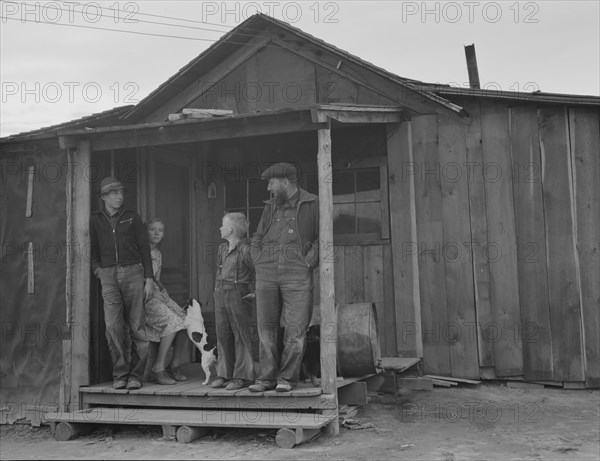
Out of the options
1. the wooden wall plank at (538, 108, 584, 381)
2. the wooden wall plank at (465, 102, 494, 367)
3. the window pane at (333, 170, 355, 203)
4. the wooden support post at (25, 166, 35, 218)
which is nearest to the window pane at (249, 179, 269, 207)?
the window pane at (333, 170, 355, 203)

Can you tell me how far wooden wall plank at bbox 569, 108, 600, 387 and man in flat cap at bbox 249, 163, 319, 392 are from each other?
10.9ft

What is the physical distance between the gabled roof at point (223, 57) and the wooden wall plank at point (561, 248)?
5.96 ft

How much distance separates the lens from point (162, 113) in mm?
10555

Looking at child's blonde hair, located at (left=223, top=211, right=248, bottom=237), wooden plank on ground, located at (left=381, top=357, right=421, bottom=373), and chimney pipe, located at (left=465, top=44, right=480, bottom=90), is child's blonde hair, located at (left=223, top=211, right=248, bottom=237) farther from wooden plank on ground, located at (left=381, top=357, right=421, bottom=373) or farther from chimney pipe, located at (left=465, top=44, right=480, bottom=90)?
chimney pipe, located at (left=465, top=44, right=480, bottom=90)

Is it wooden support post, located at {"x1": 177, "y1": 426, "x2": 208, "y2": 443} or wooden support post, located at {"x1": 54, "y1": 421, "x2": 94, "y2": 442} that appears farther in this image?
wooden support post, located at {"x1": 54, "y1": 421, "x2": 94, "y2": 442}

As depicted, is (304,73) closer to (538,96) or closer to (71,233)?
(538,96)

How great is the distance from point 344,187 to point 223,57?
2562 mm

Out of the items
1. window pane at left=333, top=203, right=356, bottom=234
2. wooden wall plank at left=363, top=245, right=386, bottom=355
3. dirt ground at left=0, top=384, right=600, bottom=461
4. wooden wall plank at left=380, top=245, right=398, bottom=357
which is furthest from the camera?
window pane at left=333, top=203, right=356, bottom=234

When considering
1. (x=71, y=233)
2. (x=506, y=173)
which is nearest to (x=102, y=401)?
(x=71, y=233)

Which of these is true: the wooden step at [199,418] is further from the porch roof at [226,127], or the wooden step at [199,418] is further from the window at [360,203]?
the window at [360,203]

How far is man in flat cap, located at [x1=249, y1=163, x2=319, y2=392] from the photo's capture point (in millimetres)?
7387

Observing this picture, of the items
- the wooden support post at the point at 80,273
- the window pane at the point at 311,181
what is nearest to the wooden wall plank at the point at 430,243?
the window pane at the point at 311,181

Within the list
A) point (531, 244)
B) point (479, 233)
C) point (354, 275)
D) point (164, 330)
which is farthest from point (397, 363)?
point (164, 330)

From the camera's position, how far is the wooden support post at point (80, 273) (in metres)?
8.16
